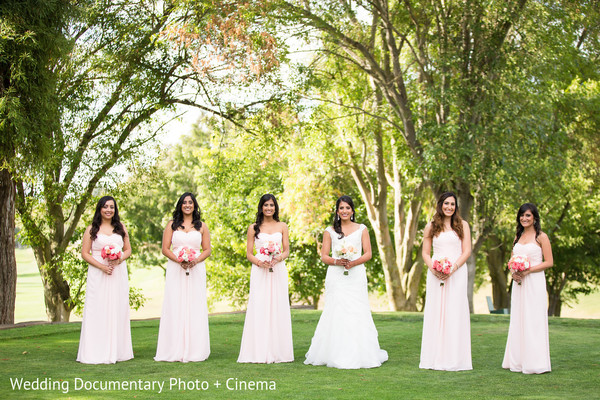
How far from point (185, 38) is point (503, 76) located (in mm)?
7731

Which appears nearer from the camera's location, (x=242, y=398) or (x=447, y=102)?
(x=242, y=398)

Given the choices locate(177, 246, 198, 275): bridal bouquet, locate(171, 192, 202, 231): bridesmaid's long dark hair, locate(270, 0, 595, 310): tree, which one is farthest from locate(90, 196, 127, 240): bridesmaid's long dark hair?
locate(270, 0, 595, 310): tree

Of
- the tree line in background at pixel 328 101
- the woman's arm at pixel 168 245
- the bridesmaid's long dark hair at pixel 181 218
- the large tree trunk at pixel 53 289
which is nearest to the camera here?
the woman's arm at pixel 168 245

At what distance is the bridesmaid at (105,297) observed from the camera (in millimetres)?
8977

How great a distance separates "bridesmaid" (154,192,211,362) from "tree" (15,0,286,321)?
6.51 meters

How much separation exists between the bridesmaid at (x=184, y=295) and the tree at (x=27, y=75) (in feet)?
14.4

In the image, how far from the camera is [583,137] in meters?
21.7

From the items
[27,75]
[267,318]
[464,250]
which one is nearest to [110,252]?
[267,318]

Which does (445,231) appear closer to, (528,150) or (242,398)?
(242,398)

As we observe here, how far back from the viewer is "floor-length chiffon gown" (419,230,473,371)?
337 inches

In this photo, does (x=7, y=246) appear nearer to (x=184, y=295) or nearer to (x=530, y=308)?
(x=184, y=295)

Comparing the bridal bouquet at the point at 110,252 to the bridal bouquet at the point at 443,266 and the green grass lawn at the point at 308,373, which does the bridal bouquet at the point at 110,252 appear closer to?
the green grass lawn at the point at 308,373

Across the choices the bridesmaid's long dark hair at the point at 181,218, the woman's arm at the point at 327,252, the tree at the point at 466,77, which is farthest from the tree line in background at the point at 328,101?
the woman's arm at the point at 327,252

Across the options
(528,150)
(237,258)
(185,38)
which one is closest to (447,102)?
(528,150)
